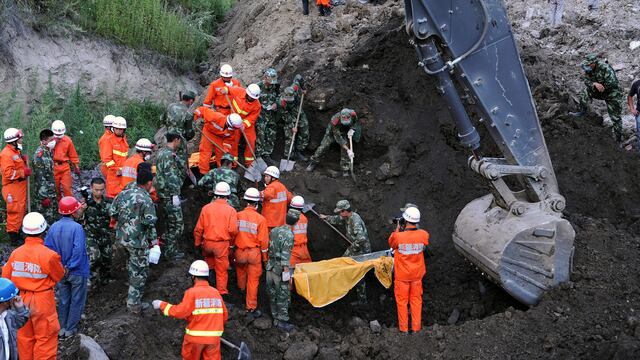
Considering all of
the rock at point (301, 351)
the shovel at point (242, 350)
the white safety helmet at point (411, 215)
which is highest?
the white safety helmet at point (411, 215)

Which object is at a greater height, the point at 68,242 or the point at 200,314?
the point at 68,242

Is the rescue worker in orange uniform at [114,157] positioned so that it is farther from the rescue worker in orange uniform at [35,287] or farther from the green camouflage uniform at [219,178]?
the rescue worker in orange uniform at [35,287]

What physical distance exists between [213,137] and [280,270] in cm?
319

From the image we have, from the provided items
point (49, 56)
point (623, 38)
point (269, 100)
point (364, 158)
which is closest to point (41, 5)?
point (49, 56)

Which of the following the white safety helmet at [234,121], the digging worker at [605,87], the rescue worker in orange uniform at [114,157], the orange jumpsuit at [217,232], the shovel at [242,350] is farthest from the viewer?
the digging worker at [605,87]

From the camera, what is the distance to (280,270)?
9.60 meters

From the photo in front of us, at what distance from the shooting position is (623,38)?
44.5ft

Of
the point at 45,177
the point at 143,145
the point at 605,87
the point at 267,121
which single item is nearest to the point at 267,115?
the point at 267,121

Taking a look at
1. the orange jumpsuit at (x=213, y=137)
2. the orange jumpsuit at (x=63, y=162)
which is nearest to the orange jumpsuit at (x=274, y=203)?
the orange jumpsuit at (x=213, y=137)

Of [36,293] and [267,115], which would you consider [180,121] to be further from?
[36,293]

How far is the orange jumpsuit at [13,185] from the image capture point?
1032 centimetres

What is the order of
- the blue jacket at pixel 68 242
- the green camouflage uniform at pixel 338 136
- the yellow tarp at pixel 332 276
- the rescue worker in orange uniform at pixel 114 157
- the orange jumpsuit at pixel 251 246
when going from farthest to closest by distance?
the green camouflage uniform at pixel 338 136
the rescue worker in orange uniform at pixel 114 157
the yellow tarp at pixel 332 276
the orange jumpsuit at pixel 251 246
the blue jacket at pixel 68 242

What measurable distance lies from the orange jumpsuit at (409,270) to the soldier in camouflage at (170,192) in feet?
10.6

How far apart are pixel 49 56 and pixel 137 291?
7729mm
